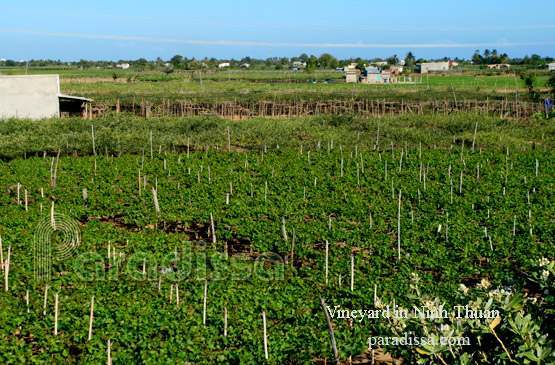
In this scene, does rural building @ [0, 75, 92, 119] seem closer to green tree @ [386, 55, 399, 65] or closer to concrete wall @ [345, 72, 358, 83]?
Result: concrete wall @ [345, 72, 358, 83]

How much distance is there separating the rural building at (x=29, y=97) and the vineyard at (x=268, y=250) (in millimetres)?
5321

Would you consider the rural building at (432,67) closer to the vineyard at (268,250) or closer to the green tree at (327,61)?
the green tree at (327,61)

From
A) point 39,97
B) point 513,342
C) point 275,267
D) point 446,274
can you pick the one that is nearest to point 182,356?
point 275,267

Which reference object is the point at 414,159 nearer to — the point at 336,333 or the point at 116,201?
the point at 116,201

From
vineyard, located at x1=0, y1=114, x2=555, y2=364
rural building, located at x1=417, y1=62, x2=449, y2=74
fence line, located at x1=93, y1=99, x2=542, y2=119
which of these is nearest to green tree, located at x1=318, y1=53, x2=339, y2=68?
rural building, located at x1=417, y1=62, x2=449, y2=74

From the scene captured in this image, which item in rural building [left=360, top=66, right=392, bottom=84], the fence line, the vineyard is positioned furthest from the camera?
rural building [left=360, top=66, right=392, bottom=84]

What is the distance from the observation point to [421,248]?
12.3 m

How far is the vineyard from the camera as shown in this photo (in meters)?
7.78

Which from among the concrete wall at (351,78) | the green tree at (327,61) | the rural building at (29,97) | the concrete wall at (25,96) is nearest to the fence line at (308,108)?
the rural building at (29,97)

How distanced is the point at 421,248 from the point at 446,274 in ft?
5.45

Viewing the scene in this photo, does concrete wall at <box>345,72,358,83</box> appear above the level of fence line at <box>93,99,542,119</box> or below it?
above

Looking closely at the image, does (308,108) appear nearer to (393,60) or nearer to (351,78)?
(351,78)

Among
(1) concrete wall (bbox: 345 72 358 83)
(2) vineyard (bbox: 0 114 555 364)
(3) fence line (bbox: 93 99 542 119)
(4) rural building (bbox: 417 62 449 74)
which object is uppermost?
(4) rural building (bbox: 417 62 449 74)

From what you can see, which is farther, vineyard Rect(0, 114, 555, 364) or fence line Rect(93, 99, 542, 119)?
fence line Rect(93, 99, 542, 119)
